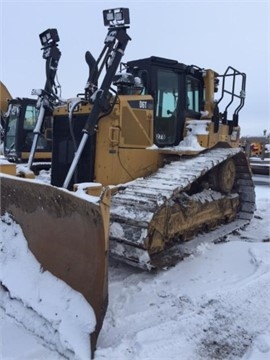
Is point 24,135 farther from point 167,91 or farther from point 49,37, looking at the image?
point 167,91

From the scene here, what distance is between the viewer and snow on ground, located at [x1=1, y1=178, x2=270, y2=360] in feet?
9.41

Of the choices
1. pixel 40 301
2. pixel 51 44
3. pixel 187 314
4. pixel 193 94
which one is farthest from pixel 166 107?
pixel 40 301

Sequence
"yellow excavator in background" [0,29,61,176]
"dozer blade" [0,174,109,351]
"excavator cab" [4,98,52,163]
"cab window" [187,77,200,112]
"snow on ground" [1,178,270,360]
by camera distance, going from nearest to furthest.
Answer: "snow on ground" [1,178,270,360] < "dozer blade" [0,174,109,351] < "cab window" [187,77,200,112] < "yellow excavator in background" [0,29,61,176] < "excavator cab" [4,98,52,163]

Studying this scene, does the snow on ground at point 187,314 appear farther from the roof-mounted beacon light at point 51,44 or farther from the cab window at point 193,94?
the roof-mounted beacon light at point 51,44

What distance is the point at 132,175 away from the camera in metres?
5.16

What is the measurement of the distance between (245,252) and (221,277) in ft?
2.45

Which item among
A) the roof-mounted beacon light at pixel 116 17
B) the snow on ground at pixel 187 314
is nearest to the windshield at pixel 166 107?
the roof-mounted beacon light at pixel 116 17

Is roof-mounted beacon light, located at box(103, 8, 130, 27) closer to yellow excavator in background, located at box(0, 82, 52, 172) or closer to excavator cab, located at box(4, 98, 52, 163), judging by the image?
yellow excavator in background, located at box(0, 82, 52, 172)

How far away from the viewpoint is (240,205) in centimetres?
684

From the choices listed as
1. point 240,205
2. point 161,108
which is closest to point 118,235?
point 161,108

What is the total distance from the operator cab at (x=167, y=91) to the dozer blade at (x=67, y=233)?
95.6 inches

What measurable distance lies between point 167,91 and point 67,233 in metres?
3.16

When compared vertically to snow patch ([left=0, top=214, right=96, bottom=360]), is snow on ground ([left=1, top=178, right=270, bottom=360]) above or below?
below

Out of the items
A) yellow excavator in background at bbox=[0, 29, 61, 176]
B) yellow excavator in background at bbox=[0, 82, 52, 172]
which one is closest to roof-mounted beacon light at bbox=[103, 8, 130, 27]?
yellow excavator in background at bbox=[0, 29, 61, 176]
